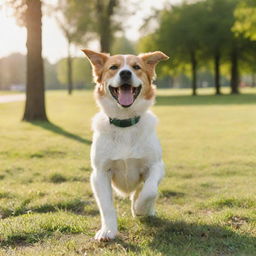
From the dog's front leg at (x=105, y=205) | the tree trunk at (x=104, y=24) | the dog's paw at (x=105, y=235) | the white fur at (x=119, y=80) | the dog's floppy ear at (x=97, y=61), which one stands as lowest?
the dog's paw at (x=105, y=235)

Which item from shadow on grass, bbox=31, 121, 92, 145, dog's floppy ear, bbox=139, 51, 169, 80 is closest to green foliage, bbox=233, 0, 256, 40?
shadow on grass, bbox=31, 121, 92, 145

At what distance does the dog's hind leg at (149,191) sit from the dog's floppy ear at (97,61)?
51.6 inches

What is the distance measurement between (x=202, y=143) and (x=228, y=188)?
524 centimetres

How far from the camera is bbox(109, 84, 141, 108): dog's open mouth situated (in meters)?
4.96

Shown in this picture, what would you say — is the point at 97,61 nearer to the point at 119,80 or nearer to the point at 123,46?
the point at 119,80

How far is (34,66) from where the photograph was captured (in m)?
17.2

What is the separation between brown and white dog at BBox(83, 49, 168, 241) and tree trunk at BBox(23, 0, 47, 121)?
1194cm

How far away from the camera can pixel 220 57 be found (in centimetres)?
5141

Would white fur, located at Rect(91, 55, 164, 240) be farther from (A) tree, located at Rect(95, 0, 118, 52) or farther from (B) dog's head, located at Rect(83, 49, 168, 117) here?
(A) tree, located at Rect(95, 0, 118, 52)

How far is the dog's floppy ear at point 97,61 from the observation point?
5.32m

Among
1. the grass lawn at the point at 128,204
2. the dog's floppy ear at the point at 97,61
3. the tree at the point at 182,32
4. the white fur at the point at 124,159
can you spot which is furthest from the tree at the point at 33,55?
the tree at the point at 182,32

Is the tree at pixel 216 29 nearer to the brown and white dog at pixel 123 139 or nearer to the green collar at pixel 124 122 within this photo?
the brown and white dog at pixel 123 139

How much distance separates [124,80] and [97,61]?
0.57m

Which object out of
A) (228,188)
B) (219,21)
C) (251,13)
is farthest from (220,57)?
(228,188)
